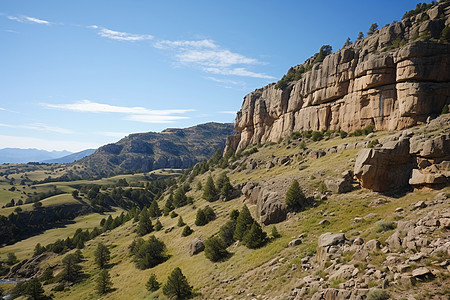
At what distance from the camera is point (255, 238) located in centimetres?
3375

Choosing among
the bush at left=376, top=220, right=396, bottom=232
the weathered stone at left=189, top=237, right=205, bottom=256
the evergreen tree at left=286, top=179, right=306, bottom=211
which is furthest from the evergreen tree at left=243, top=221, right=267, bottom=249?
the bush at left=376, top=220, right=396, bottom=232

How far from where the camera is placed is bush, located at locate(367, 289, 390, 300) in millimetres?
14009

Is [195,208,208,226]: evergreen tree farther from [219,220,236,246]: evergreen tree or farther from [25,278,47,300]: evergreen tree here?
[25,278,47,300]: evergreen tree

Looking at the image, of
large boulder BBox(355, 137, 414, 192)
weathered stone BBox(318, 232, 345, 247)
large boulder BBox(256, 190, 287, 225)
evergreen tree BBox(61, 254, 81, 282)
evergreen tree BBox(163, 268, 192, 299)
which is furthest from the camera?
evergreen tree BBox(61, 254, 81, 282)

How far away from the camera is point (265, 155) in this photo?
9688cm

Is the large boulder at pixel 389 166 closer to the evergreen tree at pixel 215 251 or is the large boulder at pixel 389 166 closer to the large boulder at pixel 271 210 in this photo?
the large boulder at pixel 271 210

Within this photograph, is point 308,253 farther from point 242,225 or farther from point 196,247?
point 196,247

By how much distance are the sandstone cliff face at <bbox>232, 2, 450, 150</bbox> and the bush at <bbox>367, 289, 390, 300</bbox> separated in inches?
2436

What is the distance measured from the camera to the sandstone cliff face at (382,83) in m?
60.9

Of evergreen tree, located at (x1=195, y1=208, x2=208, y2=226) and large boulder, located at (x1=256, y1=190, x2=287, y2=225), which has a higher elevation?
large boulder, located at (x1=256, y1=190, x2=287, y2=225)

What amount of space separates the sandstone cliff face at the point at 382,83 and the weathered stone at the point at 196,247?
5738cm

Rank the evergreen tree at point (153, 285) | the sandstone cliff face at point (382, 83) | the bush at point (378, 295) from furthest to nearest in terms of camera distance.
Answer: the sandstone cliff face at point (382, 83)
the evergreen tree at point (153, 285)
the bush at point (378, 295)

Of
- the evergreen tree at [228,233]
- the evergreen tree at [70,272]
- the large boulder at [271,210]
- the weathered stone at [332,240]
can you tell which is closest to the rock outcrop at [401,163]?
the large boulder at [271,210]

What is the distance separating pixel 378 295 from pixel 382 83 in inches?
2777
